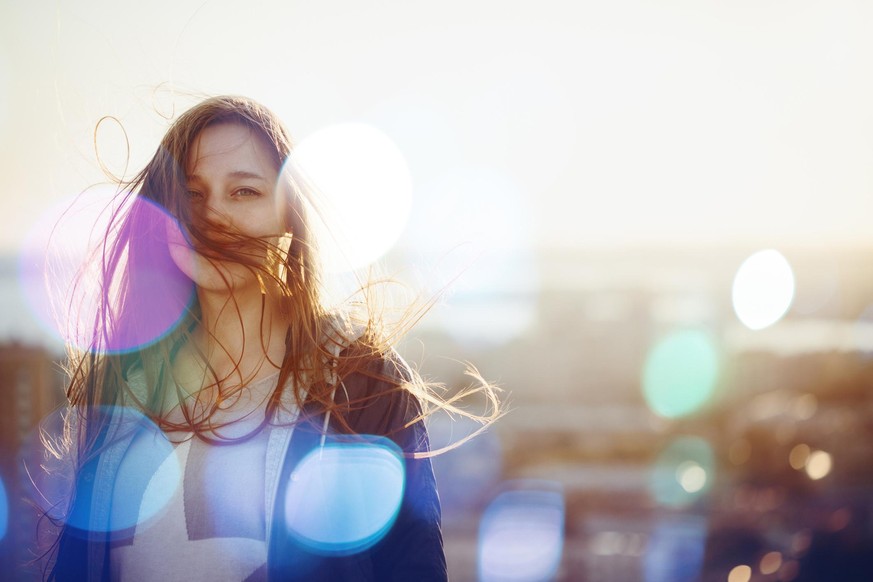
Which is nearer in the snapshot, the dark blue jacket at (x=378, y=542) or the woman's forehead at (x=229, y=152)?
the dark blue jacket at (x=378, y=542)

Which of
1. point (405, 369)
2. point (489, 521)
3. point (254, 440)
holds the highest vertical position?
point (405, 369)

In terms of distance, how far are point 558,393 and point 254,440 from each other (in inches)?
1304

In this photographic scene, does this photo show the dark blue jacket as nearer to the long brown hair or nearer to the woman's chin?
the long brown hair

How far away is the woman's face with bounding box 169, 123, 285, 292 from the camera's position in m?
1.50

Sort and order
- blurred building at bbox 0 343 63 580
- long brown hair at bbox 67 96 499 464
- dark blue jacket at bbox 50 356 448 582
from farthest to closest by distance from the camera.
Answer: blurred building at bbox 0 343 63 580, long brown hair at bbox 67 96 499 464, dark blue jacket at bbox 50 356 448 582

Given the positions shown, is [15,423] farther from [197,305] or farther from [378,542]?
[378,542]

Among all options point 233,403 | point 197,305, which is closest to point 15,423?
point 197,305

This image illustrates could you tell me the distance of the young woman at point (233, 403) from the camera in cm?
134

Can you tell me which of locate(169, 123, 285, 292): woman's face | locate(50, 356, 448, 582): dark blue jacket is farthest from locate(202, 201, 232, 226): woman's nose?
locate(50, 356, 448, 582): dark blue jacket

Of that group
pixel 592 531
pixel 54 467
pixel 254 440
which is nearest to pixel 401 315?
pixel 254 440

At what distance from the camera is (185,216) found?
60.0 inches

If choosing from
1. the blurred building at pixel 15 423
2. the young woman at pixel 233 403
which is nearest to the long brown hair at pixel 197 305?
the young woman at pixel 233 403

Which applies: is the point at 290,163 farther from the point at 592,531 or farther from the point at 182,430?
the point at 592,531

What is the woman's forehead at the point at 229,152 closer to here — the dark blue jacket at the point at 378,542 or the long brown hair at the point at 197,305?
the long brown hair at the point at 197,305
